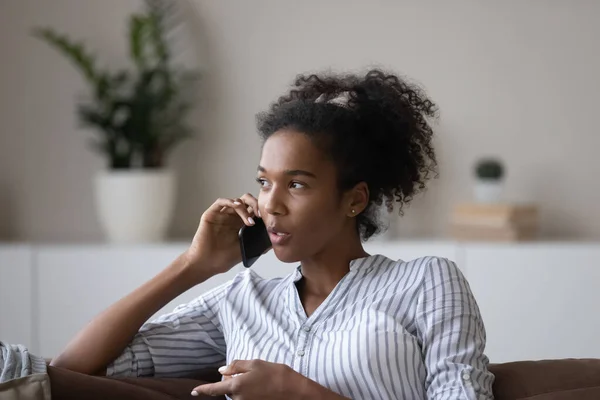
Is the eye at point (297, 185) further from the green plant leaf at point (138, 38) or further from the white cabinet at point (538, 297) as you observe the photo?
the green plant leaf at point (138, 38)

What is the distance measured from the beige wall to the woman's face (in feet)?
7.09

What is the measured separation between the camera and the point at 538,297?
11.7ft

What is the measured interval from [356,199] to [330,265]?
14 centimetres

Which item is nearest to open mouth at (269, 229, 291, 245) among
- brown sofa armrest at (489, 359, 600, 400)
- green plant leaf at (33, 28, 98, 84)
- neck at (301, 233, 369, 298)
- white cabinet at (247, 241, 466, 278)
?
neck at (301, 233, 369, 298)

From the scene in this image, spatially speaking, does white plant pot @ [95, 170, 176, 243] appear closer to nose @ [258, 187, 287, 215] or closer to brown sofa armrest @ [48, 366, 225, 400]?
brown sofa armrest @ [48, 366, 225, 400]

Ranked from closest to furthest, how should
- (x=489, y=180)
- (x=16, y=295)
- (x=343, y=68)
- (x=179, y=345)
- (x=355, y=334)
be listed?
(x=355, y=334), (x=179, y=345), (x=489, y=180), (x=16, y=295), (x=343, y=68)

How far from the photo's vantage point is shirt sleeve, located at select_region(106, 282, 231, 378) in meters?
1.97

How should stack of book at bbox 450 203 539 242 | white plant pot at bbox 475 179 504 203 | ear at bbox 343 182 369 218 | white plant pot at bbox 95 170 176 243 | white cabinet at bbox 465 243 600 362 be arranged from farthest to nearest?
white plant pot at bbox 95 170 176 243, white plant pot at bbox 475 179 504 203, stack of book at bbox 450 203 539 242, white cabinet at bbox 465 243 600 362, ear at bbox 343 182 369 218

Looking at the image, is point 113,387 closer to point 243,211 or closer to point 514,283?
point 243,211

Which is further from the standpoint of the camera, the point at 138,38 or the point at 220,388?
the point at 138,38

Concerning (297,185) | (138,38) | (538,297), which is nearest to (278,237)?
(297,185)

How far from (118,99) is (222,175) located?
54 centimetres

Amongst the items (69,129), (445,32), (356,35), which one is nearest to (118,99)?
(69,129)

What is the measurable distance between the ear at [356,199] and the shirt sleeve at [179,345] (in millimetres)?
337
